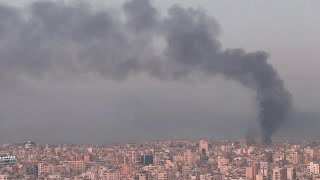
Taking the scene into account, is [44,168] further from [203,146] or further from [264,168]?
[203,146]

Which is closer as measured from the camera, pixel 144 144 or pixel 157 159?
pixel 157 159

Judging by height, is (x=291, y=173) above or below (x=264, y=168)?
below

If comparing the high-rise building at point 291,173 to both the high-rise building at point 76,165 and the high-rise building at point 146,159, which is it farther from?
the high-rise building at point 76,165

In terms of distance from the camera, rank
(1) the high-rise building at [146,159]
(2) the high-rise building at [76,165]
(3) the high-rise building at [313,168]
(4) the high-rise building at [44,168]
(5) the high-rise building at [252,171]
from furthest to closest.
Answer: (1) the high-rise building at [146,159] → (2) the high-rise building at [76,165] → (4) the high-rise building at [44,168] → (3) the high-rise building at [313,168] → (5) the high-rise building at [252,171]

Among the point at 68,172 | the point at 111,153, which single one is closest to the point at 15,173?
the point at 68,172

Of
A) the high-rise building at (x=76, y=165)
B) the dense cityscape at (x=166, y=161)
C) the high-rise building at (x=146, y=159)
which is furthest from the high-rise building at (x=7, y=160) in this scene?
the high-rise building at (x=146, y=159)

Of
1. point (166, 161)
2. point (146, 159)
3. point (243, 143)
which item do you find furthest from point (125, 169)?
point (243, 143)

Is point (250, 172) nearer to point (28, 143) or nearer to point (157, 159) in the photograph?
point (157, 159)

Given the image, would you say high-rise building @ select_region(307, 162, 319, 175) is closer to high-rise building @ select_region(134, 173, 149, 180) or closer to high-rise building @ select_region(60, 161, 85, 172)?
high-rise building @ select_region(134, 173, 149, 180)
